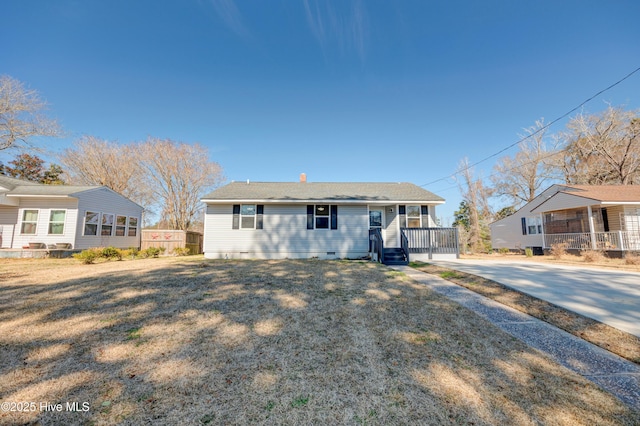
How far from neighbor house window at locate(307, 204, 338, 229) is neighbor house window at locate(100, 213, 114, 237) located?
13009 mm

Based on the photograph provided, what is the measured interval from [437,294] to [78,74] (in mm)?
21664

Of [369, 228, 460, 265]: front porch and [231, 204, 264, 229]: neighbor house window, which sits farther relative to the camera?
[231, 204, 264, 229]: neighbor house window

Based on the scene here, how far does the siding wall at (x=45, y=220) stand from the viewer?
533 inches

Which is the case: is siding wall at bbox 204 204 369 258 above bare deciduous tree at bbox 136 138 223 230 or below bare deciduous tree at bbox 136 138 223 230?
below

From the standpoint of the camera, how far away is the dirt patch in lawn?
135 inches

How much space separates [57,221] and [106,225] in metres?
2.36

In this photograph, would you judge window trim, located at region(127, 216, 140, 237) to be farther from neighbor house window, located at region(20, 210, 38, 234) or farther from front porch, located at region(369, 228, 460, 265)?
front porch, located at region(369, 228, 460, 265)

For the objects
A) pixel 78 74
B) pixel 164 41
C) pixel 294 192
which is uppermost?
pixel 164 41

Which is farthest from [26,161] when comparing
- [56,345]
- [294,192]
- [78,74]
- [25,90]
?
[56,345]

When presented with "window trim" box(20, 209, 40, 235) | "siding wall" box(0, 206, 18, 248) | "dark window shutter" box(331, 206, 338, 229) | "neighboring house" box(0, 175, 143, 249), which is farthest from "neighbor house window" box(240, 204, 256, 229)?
"siding wall" box(0, 206, 18, 248)

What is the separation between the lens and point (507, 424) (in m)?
2.10

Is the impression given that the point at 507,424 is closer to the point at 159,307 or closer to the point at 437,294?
the point at 437,294

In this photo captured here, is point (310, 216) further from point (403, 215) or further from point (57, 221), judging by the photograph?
point (57, 221)

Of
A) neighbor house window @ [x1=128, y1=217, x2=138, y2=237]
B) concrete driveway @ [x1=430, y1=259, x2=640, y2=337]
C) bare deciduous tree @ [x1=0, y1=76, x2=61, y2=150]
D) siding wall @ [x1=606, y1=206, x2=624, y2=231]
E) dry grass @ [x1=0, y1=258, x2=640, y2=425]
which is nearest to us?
dry grass @ [x1=0, y1=258, x2=640, y2=425]
